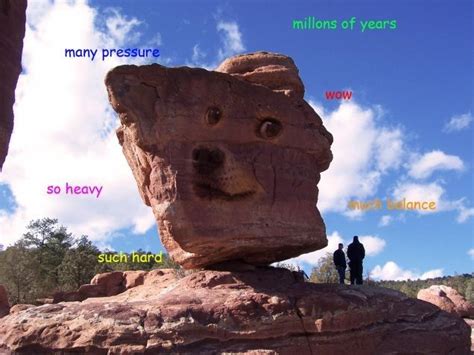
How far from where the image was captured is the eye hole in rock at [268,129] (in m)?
9.88

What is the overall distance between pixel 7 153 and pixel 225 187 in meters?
12.2

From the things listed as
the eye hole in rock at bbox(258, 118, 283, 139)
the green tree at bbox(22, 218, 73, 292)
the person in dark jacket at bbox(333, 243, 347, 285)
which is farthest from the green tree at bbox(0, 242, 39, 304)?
the eye hole in rock at bbox(258, 118, 283, 139)

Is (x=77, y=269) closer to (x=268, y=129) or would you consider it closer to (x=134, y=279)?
(x=134, y=279)

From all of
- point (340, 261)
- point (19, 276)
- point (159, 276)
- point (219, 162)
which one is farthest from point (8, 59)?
point (19, 276)

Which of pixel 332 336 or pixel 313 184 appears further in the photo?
pixel 313 184

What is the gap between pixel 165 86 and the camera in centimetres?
925

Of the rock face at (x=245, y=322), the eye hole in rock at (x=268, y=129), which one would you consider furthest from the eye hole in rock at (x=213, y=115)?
the rock face at (x=245, y=322)

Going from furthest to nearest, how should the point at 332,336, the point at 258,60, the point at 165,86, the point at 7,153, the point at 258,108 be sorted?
the point at 7,153, the point at 258,60, the point at 258,108, the point at 165,86, the point at 332,336

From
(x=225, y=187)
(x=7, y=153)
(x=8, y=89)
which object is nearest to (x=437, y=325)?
(x=225, y=187)

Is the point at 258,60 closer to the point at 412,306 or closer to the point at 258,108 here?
the point at 258,108

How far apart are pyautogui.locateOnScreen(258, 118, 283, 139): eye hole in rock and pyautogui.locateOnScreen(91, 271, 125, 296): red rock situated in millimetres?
11512

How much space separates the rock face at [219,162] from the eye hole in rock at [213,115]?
0.07 feet

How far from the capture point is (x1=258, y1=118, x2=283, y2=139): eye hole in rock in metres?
9.88

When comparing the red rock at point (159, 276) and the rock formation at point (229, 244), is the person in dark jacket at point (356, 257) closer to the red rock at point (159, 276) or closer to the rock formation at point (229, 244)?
the rock formation at point (229, 244)
